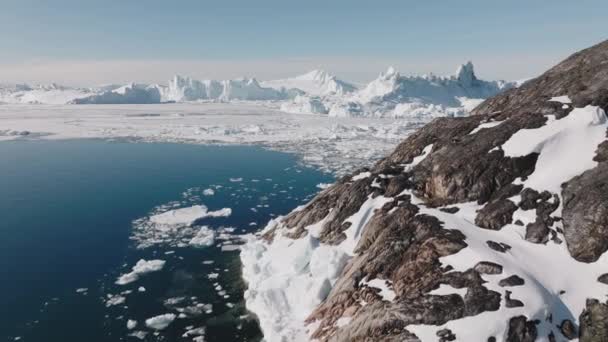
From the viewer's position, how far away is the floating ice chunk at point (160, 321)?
26531mm

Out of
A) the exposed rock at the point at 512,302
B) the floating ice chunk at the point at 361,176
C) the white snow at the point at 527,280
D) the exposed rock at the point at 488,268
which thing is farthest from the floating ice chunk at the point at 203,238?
the exposed rock at the point at 512,302

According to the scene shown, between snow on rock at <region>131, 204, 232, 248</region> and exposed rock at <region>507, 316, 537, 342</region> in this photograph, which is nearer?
exposed rock at <region>507, 316, 537, 342</region>

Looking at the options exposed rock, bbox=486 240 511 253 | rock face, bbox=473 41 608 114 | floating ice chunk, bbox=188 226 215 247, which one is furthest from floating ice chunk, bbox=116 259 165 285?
rock face, bbox=473 41 608 114

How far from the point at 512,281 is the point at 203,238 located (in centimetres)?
2718

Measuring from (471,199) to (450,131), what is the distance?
890 centimetres

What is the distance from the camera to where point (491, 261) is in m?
22.4

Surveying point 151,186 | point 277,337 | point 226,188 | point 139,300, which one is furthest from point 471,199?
point 151,186

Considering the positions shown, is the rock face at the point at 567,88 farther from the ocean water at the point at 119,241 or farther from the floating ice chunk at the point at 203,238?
the floating ice chunk at the point at 203,238

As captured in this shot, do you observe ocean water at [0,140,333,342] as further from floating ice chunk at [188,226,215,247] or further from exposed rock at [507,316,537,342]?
exposed rock at [507,316,537,342]

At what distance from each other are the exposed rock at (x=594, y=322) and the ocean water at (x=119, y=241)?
1612 centimetres

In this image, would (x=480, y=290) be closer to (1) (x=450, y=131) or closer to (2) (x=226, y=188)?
(1) (x=450, y=131)

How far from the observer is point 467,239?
2456 cm

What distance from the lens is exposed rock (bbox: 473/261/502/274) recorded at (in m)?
21.8

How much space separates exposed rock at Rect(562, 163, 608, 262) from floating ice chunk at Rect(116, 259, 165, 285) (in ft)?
89.4
